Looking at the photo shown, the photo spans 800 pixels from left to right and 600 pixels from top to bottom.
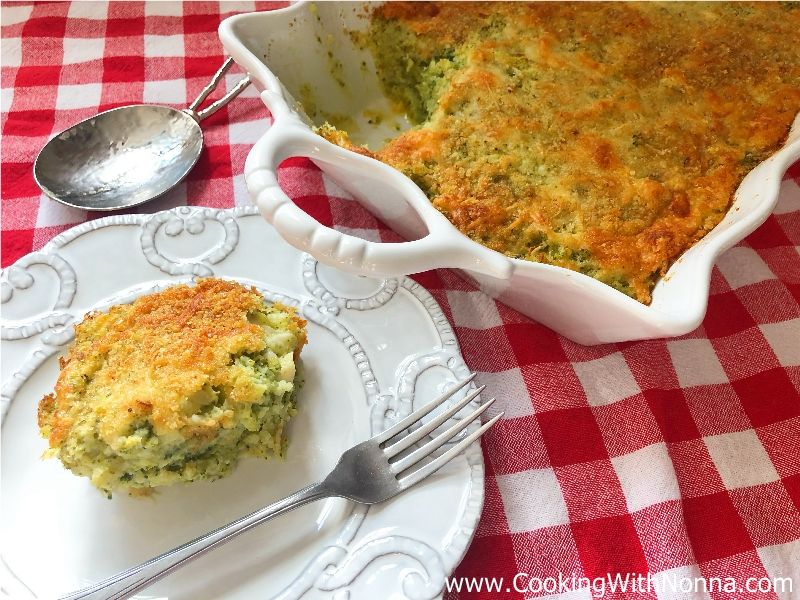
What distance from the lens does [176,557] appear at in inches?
38.9

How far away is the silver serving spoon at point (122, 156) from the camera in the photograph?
1536 millimetres

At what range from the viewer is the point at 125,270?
134cm

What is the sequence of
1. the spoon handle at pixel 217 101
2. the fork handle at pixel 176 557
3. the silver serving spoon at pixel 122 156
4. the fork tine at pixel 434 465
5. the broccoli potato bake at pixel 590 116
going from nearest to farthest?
the fork handle at pixel 176 557 → the fork tine at pixel 434 465 → the broccoli potato bake at pixel 590 116 → the silver serving spoon at pixel 122 156 → the spoon handle at pixel 217 101

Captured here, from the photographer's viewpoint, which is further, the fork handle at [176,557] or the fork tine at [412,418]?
the fork tine at [412,418]

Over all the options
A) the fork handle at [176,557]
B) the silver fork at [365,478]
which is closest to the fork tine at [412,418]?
the silver fork at [365,478]

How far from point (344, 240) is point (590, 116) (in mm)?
641

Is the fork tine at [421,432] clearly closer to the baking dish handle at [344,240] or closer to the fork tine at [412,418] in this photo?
the fork tine at [412,418]

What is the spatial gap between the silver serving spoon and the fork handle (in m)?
0.81

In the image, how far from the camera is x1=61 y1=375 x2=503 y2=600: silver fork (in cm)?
98

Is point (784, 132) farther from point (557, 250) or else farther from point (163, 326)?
point (163, 326)

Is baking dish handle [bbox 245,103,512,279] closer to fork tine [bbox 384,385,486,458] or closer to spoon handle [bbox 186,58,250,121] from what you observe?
fork tine [bbox 384,385,486,458]

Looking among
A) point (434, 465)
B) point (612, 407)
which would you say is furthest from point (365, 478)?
point (612, 407)

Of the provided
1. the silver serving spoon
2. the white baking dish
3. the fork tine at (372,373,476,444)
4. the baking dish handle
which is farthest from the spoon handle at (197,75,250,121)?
the fork tine at (372,373,476,444)

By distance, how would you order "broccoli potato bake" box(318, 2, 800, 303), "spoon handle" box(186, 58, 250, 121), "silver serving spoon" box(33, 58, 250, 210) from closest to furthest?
"broccoli potato bake" box(318, 2, 800, 303) < "silver serving spoon" box(33, 58, 250, 210) < "spoon handle" box(186, 58, 250, 121)
